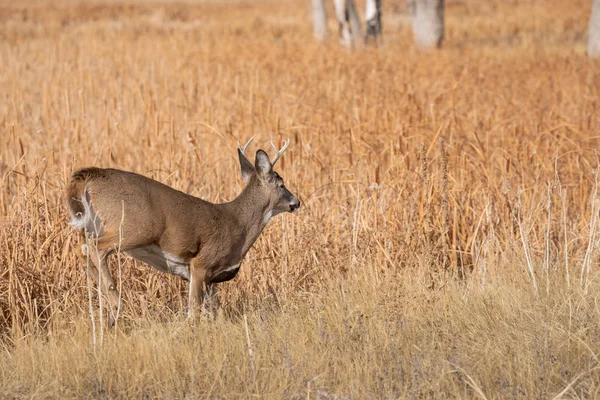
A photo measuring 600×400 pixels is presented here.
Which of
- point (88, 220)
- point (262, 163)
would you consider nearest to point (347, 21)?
point (262, 163)

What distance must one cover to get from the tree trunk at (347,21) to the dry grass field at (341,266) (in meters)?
6.26

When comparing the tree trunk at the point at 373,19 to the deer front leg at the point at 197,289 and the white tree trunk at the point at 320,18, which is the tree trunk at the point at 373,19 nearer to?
the white tree trunk at the point at 320,18

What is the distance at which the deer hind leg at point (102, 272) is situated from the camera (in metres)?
3.62

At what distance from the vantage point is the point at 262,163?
13.5ft

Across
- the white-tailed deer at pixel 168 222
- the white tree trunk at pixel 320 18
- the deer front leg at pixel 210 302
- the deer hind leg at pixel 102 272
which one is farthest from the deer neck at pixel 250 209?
the white tree trunk at pixel 320 18

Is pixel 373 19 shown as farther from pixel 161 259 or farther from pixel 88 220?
pixel 88 220

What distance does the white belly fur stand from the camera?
374 centimetres

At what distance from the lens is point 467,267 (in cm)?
501

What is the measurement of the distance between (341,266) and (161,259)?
4.65 ft

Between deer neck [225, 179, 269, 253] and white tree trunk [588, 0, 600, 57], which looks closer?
deer neck [225, 179, 269, 253]

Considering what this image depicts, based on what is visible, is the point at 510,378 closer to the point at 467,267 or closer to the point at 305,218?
the point at 467,267

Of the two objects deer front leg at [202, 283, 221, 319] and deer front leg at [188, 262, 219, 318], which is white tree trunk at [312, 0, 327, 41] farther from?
deer front leg at [188, 262, 219, 318]

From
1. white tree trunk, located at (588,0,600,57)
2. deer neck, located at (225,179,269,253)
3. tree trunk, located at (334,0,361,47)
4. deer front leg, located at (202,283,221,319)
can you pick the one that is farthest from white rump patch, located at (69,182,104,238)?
tree trunk, located at (334,0,361,47)

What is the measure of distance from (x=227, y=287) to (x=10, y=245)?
3.77ft
